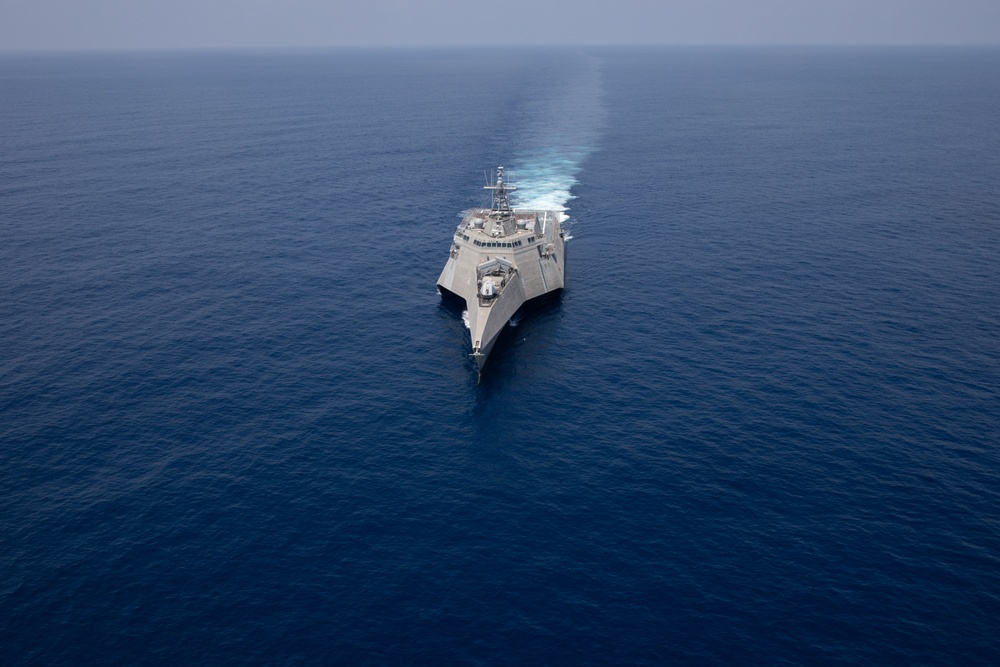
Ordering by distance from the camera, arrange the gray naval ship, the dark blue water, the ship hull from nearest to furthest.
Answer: the dark blue water → the gray naval ship → the ship hull

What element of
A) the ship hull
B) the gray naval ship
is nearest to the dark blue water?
the ship hull

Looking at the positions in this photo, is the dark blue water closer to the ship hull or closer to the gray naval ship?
the ship hull

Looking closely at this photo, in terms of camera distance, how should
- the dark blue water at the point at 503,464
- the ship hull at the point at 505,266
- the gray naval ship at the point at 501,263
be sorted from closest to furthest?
the dark blue water at the point at 503,464
the gray naval ship at the point at 501,263
the ship hull at the point at 505,266

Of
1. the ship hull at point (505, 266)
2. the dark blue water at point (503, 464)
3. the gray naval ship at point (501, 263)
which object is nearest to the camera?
the dark blue water at point (503, 464)

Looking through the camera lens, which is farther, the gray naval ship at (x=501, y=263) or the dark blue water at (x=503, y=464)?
the gray naval ship at (x=501, y=263)

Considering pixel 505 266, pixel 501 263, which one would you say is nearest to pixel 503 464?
pixel 505 266

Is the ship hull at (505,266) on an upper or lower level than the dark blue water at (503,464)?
upper

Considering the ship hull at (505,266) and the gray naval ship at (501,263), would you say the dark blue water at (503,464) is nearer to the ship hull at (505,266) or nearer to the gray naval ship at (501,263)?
the ship hull at (505,266)

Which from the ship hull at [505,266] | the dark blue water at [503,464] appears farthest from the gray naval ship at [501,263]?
the dark blue water at [503,464]

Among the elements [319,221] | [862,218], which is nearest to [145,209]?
[319,221]
